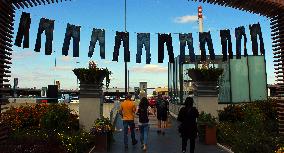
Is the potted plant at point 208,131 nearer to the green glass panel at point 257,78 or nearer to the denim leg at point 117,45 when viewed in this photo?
the denim leg at point 117,45

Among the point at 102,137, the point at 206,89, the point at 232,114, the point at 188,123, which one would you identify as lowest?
the point at 102,137

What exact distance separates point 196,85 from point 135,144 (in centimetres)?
558

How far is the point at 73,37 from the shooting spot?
16.2 meters

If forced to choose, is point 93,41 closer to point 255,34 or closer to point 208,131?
point 208,131

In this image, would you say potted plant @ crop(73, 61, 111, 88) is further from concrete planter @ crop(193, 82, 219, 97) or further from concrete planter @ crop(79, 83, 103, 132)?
concrete planter @ crop(193, 82, 219, 97)

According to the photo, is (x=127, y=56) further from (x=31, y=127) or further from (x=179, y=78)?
(x=179, y=78)

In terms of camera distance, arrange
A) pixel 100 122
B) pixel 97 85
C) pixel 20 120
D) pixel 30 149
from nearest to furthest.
Answer: pixel 30 149
pixel 100 122
pixel 97 85
pixel 20 120

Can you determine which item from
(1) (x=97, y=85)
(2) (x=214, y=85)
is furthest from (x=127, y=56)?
(2) (x=214, y=85)

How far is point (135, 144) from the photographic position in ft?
51.1

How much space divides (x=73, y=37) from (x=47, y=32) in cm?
127

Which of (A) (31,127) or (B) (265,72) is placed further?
(B) (265,72)

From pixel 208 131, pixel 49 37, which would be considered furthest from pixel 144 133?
pixel 49 37

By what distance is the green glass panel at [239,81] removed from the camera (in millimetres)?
29641

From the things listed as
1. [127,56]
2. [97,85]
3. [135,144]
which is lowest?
[135,144]
